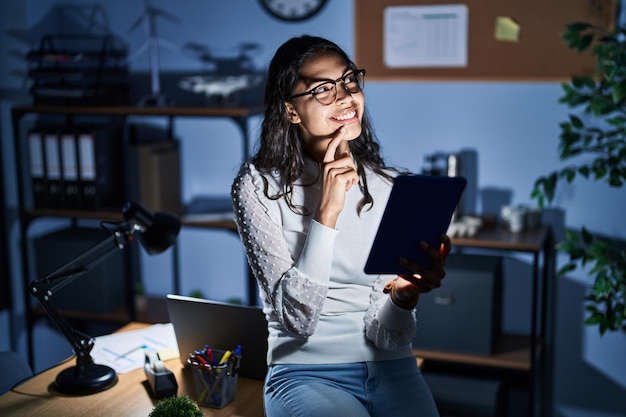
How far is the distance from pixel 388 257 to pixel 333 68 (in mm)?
479

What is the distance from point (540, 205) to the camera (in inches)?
104

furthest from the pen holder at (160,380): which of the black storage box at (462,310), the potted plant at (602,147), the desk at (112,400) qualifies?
the potted plant at (602,147)

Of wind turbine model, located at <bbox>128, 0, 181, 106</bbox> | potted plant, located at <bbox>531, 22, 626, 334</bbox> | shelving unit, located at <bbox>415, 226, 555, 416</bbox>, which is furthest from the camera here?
wind turbine model, located at <bbox>128, 0, 181, 106</bbox>

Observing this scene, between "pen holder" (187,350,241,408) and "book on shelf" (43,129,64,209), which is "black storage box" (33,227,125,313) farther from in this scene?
"pen holder" (187,350,241,408)

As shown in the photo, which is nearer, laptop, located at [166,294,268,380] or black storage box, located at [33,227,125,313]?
laptop, located at [166,294,268,380]

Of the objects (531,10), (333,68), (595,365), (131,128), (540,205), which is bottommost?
(595,365)

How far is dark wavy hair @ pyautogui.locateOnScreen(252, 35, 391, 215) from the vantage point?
1.88 metres

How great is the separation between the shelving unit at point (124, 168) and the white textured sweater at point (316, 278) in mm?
1041

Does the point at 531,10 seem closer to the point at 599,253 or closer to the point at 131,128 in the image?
the point at 599,253

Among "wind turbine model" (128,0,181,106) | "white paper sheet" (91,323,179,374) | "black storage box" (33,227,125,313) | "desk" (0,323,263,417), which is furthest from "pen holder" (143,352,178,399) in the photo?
"wind turbine model" (128,0,181,106)

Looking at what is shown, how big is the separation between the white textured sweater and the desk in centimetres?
11

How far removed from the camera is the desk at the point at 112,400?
1.71 meters

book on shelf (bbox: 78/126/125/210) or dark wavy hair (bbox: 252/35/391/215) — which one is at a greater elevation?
dark wavy hair (bbox: 252/35/391/215)

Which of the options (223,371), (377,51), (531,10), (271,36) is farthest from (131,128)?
(223,371)
